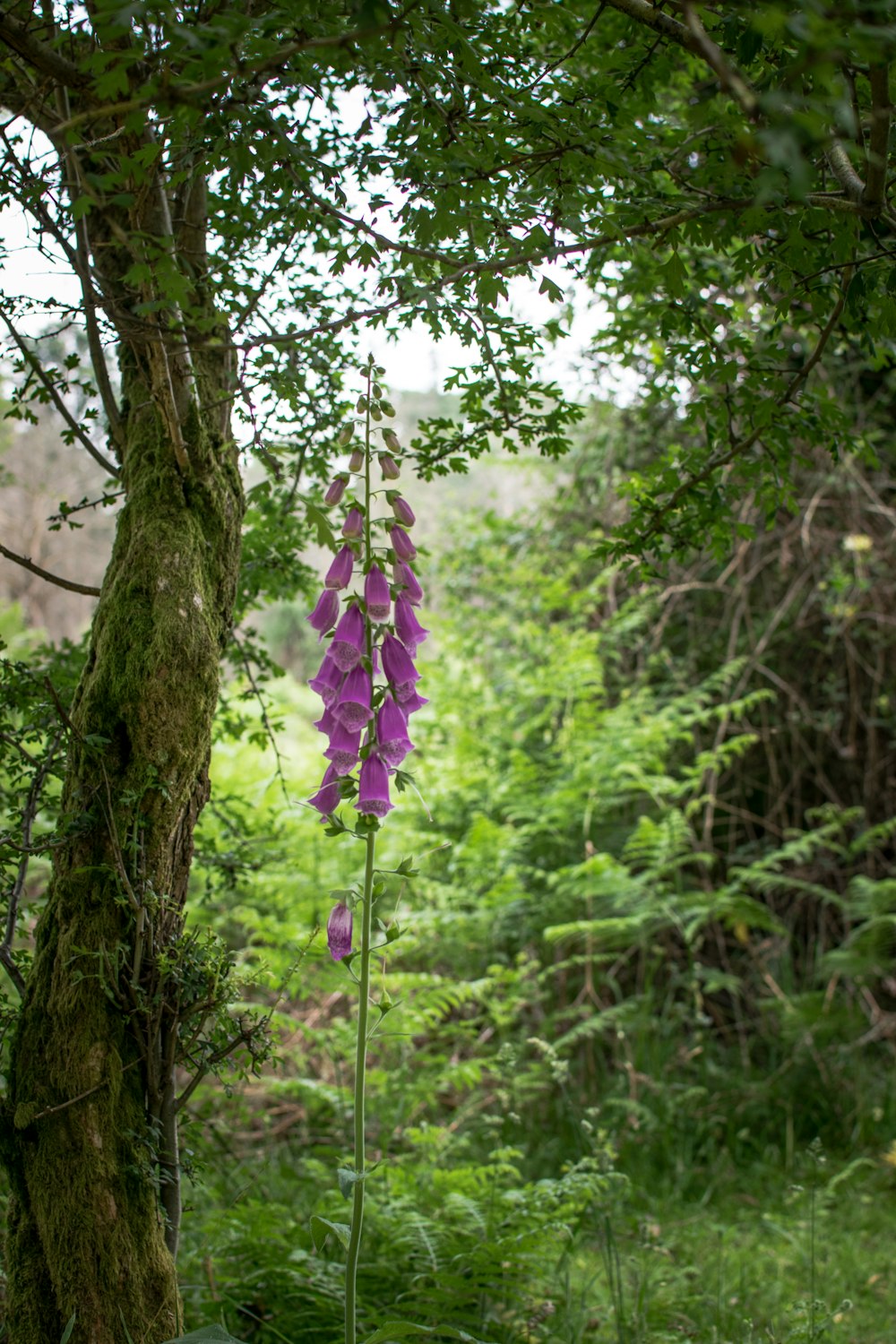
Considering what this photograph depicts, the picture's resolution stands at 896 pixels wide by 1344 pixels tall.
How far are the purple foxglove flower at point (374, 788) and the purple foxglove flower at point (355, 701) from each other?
8 centimetres

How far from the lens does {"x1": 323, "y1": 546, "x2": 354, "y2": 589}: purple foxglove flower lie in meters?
1.88

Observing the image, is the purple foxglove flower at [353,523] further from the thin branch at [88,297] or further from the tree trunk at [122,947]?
the thin branch at [88,297]

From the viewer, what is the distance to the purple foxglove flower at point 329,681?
1.87 m

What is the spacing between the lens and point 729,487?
225 centimetres

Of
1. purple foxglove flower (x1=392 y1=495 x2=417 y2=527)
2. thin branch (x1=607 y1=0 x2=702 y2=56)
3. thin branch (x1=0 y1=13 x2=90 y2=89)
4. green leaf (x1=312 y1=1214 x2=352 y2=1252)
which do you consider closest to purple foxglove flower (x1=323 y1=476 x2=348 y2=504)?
purple foxglove flower (x1=392 y1=495 x2=417 y2=527)

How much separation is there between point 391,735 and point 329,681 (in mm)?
163

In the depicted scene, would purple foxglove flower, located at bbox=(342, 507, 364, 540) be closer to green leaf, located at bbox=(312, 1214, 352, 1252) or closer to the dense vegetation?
the dense vegetation

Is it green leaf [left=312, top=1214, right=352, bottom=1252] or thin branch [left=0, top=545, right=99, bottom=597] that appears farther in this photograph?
thin branch [left=0, top=545, right=99, bottom=597]

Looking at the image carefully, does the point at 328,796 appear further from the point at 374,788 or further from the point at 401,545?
the point at 401,545

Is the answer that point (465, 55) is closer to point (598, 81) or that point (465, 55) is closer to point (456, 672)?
point (598, 81)

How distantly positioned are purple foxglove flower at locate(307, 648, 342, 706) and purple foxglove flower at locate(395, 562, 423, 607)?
0.64 ft

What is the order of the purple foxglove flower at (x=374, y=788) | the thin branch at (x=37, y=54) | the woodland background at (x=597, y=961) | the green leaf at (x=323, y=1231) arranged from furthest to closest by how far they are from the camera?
the woodland background at (x=597, y=961) → the purple foxglove flower at (x=374, y=788) → the green leaf at (x=323, y=1231) → the thin branch at (x=37, y=54)

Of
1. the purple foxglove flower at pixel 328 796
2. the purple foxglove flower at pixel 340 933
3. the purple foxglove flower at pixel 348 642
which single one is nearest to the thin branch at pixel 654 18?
the purple foxglove flower at pixel 348 642

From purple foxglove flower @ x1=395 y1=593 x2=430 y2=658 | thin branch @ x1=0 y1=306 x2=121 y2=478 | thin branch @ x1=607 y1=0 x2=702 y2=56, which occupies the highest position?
thin branch @ x1=607 y1=0 x2=702 y2=56
